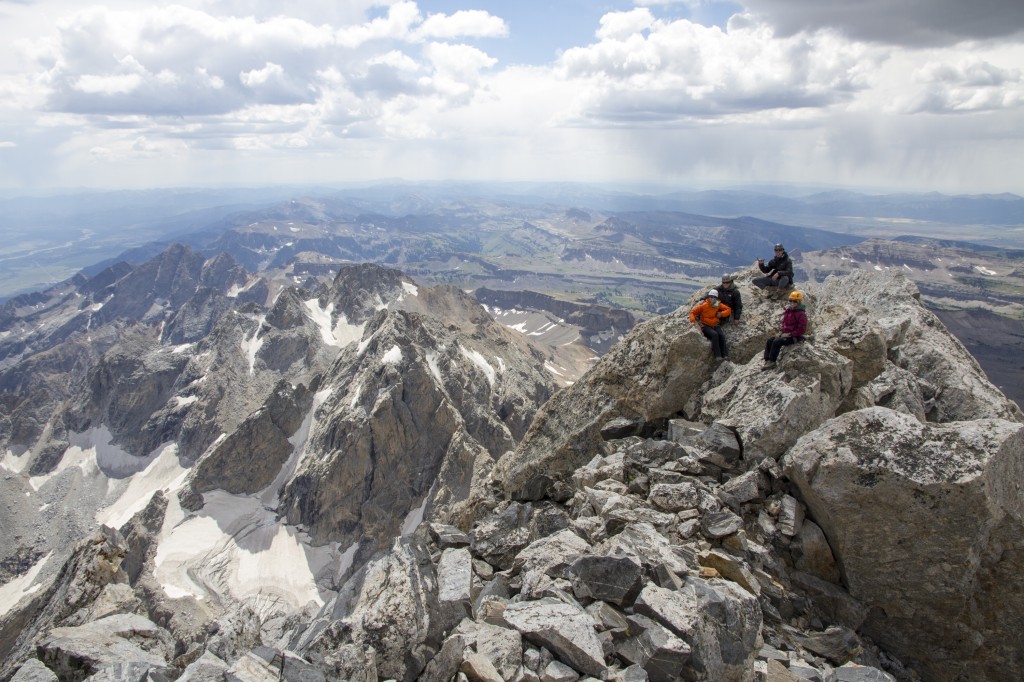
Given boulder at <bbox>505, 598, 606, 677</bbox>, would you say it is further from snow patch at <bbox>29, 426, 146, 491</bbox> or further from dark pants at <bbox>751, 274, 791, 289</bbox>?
snow patch at <bbox>29, 426, 146, 491</bbox>

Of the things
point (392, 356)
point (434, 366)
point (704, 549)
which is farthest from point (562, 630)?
point (434, 366)

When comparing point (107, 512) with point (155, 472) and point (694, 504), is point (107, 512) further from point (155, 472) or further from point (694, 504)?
point (694, 504)

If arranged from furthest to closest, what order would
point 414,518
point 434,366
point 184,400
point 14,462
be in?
point 14,462 → point 184,400 → point 434,366 → point 414,518

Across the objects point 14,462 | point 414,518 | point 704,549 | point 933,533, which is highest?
→ point 933,533

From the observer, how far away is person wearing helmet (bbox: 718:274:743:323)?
63.3ft

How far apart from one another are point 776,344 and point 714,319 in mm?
3233

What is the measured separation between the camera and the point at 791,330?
16.0 meters

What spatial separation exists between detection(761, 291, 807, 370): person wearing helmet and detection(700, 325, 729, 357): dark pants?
259 centimetres

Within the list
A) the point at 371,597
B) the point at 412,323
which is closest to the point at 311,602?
the point at 412,323

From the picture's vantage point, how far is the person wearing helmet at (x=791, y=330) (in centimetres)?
1585

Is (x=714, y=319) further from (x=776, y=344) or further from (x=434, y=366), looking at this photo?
(x=434, y=366)

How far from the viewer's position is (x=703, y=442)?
15.0 meters

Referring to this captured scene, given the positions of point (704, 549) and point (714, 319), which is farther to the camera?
point (714, 319)

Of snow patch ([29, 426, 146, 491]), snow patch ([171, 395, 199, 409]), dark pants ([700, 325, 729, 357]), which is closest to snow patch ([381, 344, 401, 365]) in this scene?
snow patch ([171, 395, 199, 409])
